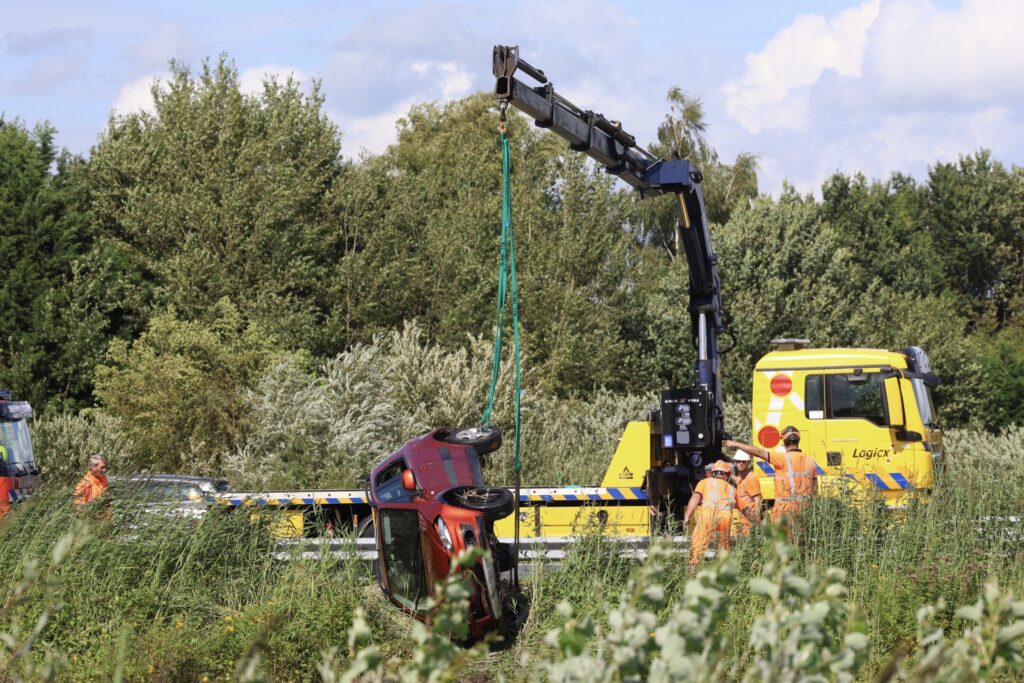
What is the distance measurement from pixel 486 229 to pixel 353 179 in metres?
4.23

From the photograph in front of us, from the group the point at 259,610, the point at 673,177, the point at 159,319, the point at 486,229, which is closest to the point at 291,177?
the point at 486,229

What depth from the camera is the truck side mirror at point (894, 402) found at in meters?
13.5

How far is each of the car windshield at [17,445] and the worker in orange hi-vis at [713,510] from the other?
8228 mm

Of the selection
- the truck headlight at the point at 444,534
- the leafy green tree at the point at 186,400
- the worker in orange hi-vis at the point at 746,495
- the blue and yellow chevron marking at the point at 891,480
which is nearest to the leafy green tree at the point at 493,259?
the leafy green tree at the point at 186,400

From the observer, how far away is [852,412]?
13.7m

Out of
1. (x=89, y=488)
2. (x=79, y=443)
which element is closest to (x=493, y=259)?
(x=79, y=443)

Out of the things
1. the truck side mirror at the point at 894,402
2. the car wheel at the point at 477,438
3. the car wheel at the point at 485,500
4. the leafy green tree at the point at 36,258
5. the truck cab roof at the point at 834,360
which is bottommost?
the car wheel at the point at 485,500

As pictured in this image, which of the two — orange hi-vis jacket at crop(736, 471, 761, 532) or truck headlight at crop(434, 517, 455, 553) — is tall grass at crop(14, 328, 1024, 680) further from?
orange hi-vis jacket at crop(736, 471, 761, 532)

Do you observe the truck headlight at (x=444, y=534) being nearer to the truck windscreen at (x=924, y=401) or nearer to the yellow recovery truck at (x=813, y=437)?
the yellow recovery truck at (x=813, y=437)

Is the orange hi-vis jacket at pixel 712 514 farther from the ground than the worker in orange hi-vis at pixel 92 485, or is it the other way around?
the worker in orange hi-vis at pixel 92 485

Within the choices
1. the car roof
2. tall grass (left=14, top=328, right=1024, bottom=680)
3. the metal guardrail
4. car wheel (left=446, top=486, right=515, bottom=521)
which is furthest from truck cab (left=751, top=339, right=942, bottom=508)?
the car roof

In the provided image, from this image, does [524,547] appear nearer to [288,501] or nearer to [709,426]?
[288,501]

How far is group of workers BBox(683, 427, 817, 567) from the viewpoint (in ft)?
32.5

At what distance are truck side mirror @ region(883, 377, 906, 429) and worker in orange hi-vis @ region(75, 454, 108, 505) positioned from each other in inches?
316
